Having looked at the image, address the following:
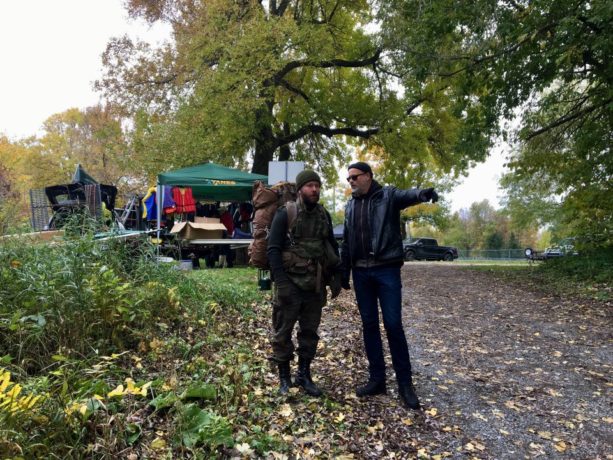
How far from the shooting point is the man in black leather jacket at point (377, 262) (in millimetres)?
3625

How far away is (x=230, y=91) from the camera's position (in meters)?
13.8

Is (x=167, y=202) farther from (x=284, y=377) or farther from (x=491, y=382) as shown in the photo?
(x=491, y=382)

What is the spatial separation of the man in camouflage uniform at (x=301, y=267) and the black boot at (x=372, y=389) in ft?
1.29

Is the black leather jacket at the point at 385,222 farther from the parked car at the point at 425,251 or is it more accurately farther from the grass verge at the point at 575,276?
the parked car at the point at 425,251

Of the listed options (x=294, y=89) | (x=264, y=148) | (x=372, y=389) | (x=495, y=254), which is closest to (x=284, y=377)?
(x=372, y=389)

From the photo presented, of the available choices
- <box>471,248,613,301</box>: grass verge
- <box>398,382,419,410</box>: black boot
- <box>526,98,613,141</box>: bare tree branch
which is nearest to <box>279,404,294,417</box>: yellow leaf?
<box>398,382,419,410</box>: black boot

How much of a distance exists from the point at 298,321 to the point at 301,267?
0.48 m

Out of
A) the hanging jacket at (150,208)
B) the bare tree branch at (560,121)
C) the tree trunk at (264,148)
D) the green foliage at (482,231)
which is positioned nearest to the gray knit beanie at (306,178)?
the hanging jacket at (150,208)

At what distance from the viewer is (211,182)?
38.4 ft

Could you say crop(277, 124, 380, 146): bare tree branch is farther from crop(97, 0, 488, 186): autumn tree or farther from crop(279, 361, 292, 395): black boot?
crop(279, 361, 292, 395): black boot

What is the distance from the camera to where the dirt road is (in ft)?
10.3

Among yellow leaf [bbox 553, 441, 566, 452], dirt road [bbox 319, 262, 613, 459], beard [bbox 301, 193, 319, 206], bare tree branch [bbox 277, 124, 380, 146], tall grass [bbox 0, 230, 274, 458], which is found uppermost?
bare tree branch [bbox 277, 124, 380, 146]

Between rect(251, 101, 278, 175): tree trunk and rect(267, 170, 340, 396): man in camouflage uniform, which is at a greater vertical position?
rect(251, 101, 278, 175): tree trunk

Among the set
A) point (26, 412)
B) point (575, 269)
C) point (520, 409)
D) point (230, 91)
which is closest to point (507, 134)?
point (575, 269)
